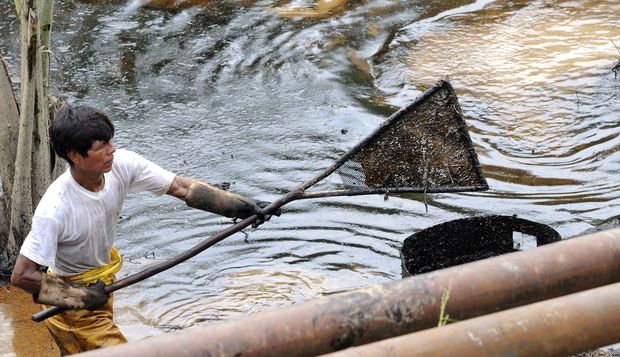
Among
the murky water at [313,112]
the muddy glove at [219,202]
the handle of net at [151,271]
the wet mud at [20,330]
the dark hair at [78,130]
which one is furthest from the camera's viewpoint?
the murky water at [313,112]

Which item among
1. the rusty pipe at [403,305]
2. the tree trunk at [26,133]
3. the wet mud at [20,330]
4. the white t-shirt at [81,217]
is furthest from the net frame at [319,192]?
the tree trunk at [26,133]

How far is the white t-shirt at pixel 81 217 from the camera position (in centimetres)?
421

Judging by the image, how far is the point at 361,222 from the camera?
7250mm

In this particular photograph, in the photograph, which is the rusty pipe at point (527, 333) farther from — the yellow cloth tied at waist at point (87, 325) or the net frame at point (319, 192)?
the yellow cloth tied at waist at point (87, 325)

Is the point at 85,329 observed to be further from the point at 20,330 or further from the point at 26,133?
the point at 26,133

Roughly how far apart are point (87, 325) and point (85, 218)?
23.5 inches

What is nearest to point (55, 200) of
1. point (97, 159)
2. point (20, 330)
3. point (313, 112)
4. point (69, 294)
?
point (97, 159)

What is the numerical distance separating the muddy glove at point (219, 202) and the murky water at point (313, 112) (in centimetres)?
143

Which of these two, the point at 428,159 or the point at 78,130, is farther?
the point at 428,159

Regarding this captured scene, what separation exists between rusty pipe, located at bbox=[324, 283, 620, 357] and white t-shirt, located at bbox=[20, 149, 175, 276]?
217cm

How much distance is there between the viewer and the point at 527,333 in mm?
→ 2516

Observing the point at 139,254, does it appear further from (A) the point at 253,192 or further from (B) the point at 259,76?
(B) the point at 259,76

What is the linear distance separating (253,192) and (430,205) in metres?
1.47

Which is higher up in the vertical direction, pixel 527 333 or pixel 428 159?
pixel 527 333
